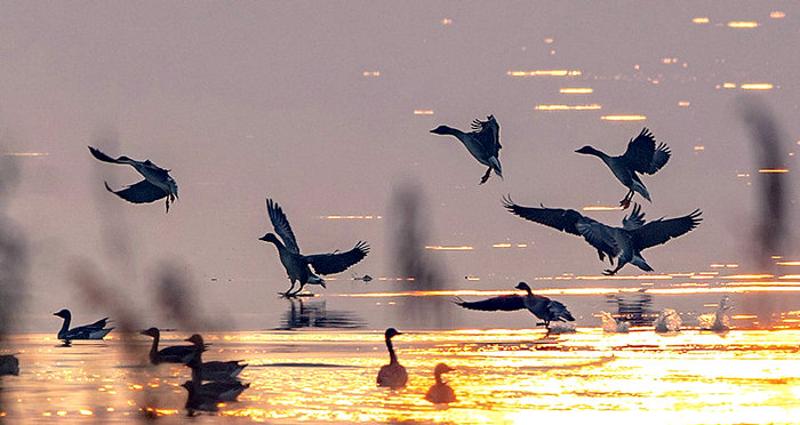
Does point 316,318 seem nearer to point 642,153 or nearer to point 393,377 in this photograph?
point 642,153

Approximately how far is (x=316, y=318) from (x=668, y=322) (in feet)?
21.7

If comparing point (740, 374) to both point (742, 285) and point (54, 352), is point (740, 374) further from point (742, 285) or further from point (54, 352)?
point (742, 285)

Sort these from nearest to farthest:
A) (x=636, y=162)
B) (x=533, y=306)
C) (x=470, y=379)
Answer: (x=470, y=379)
(x=533, y=306)
(x=636, y=162)

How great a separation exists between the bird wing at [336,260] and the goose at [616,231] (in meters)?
4.92

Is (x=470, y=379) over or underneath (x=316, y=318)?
underneath

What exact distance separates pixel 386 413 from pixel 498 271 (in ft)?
78.9

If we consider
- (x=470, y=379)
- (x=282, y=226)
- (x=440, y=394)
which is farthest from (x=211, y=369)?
(x=282, y=226)

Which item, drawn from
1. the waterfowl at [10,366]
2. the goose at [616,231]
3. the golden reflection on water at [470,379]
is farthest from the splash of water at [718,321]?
the waterfowl at [10,366]

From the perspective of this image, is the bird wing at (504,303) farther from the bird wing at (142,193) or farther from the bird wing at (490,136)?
the bird wing at (142,193)

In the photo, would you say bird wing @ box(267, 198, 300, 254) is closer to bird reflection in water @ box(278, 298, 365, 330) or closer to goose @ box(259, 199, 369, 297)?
goose @ box(259, 199, 369, 297)

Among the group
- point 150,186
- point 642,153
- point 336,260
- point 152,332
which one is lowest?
point 152,332

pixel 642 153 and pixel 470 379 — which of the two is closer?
pixel 470 379

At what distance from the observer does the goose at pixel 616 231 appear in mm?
32156

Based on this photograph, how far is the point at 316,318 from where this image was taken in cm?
3109
